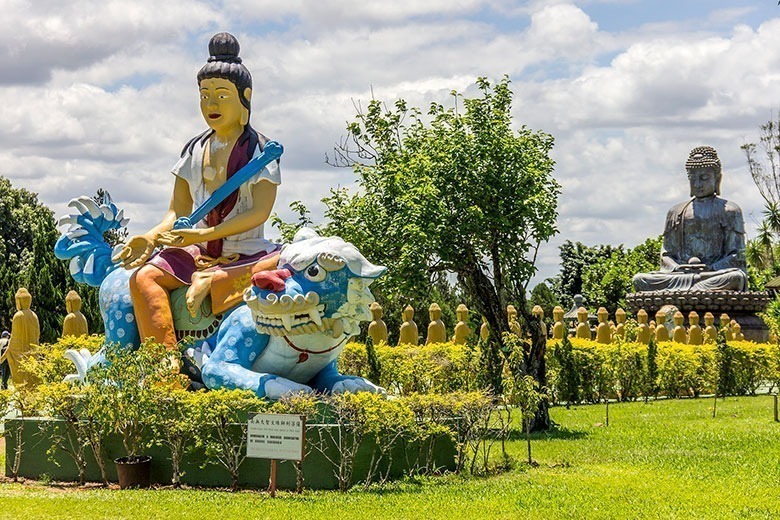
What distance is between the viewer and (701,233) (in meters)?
28.1

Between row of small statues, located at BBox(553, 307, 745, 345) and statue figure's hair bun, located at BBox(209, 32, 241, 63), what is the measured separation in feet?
38.9

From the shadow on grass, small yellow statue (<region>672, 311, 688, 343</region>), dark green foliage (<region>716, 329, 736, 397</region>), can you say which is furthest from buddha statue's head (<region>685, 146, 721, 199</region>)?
the shadow on grass

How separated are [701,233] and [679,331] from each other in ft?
18.1

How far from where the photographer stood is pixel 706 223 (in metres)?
28.0

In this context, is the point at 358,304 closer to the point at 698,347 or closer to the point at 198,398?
the point at 198,398

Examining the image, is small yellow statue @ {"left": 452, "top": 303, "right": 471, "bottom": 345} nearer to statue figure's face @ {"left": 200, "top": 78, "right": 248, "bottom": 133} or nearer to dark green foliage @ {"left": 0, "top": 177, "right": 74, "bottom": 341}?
statue figure's face @ {"left": 200, "top": 78, "right": 248, "bottom": 133}

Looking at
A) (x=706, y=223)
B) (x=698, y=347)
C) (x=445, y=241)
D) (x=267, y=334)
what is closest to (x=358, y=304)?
(x=267, y=334)

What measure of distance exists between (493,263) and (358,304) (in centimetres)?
468

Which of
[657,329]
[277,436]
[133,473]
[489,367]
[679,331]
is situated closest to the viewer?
[277,436]

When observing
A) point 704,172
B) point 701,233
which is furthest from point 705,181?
point 701,233

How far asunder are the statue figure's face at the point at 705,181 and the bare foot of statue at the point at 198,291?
2112 centimetres

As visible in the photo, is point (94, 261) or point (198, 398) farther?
point (94, 261)

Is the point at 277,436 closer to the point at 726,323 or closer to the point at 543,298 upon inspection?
the point at 726,323

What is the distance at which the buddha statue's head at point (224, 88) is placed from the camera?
10.2 meters
